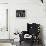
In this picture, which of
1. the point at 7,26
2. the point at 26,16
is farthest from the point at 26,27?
the point at 7,26

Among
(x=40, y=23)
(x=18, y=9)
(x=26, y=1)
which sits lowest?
(x=40, y=23)

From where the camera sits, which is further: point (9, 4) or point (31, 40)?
point (9, 4)

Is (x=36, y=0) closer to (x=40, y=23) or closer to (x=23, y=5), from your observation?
(x=23, y=5)

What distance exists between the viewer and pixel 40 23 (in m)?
2.86

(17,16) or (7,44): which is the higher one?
(17,16)

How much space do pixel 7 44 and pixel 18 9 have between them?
1061 mm

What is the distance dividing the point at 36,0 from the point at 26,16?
0.51 m

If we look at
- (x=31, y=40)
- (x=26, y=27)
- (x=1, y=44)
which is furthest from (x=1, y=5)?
(x=31, y=40)

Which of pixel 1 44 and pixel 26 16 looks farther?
pixel 26 16

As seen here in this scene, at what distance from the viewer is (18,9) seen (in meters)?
2.95

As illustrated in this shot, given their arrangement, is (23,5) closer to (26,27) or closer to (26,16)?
(26,16)

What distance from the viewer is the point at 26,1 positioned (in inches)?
116

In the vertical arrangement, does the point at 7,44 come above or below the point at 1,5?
below

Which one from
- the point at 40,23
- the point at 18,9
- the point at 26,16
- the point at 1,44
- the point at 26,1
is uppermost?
the point at 26,1
